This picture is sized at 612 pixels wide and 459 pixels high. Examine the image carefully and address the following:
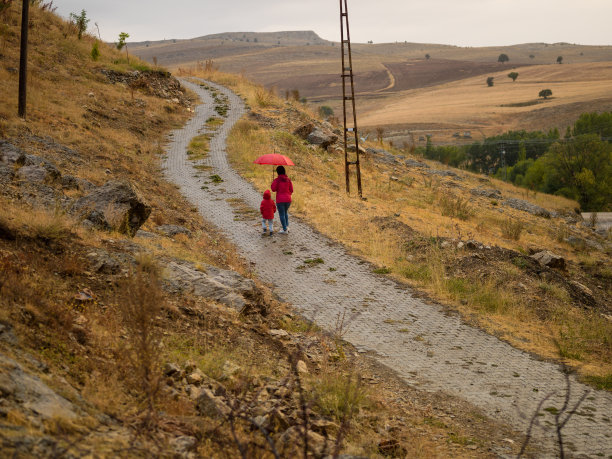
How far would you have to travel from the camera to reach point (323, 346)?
7.12 metres

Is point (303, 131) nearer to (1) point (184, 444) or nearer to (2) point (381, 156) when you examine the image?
(2) point (381, 156)

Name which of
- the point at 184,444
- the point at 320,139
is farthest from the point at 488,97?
the point at 184,444

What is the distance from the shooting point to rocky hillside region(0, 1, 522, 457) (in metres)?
3.54

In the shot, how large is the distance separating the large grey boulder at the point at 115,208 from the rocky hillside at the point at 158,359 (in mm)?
32

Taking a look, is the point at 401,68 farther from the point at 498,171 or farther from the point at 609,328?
the point at 609,328

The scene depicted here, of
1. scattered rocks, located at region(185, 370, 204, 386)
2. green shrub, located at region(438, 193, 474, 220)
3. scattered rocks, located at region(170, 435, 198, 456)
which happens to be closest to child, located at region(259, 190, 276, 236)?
scattered rocks, located at region(185, 370, 204, 386)

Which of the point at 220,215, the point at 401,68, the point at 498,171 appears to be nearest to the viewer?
the point at 220,215

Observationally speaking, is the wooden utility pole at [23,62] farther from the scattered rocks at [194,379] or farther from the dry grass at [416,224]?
the scattered rocks at [194,379]

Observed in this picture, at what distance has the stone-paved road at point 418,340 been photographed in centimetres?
589

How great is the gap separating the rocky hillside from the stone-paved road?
0.42m

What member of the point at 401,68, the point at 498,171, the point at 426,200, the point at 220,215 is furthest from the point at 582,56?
the point at 220,215

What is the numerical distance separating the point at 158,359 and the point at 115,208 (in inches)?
203

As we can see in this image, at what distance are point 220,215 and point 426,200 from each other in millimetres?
11088

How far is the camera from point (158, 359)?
427 centimetres
